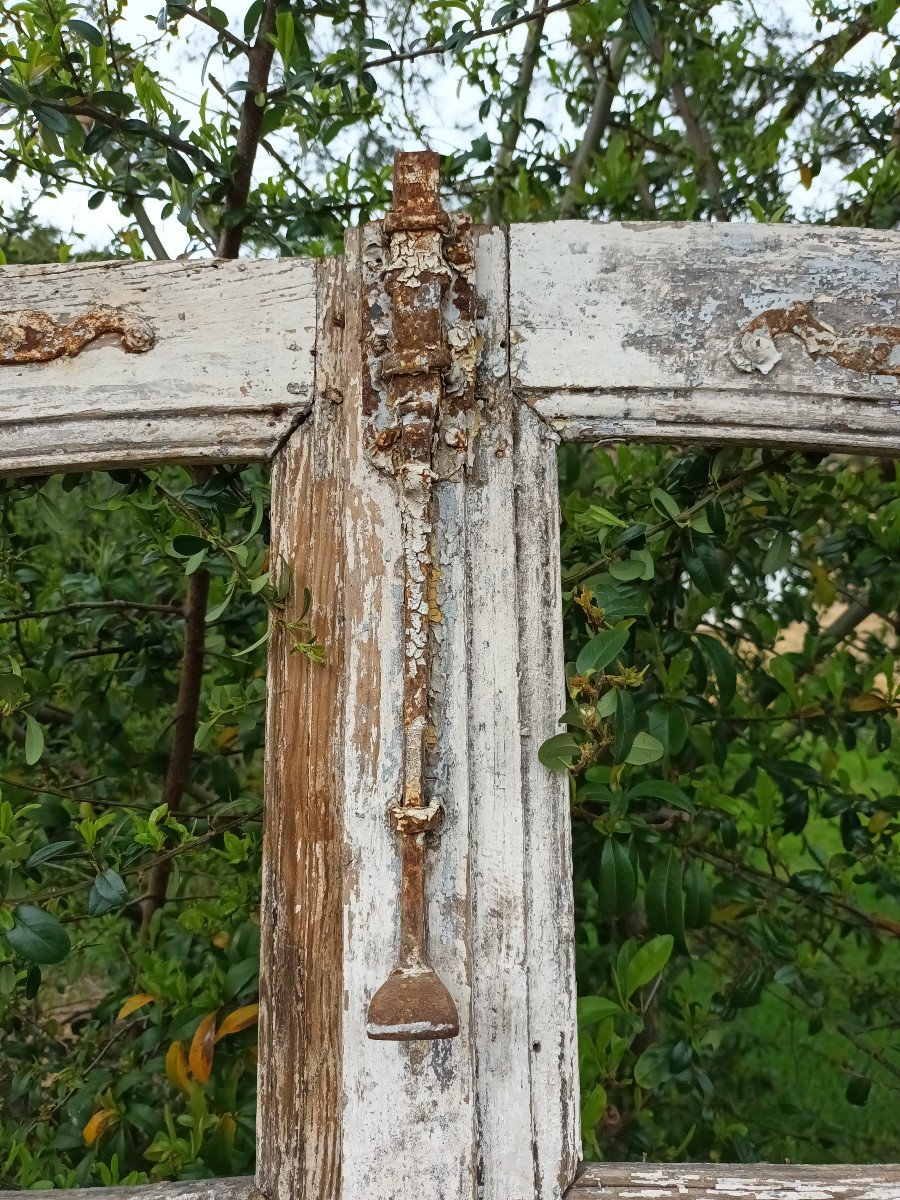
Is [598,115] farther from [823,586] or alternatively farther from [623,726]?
[623,726]

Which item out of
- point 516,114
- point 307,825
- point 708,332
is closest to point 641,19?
point 708,332

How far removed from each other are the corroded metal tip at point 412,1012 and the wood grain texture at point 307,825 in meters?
0.10

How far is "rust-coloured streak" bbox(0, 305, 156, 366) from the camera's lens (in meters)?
0.95

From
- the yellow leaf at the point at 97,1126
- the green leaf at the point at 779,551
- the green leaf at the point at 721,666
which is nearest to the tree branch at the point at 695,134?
the green leaf at the point at 779,551

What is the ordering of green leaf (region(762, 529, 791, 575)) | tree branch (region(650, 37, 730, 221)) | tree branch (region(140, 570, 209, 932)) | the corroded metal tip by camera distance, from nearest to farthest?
the corroded metal tip < green leaf (region(762, 529, 791, 575)) < tree branch (region(140, 570, 209, 932)) < tree branch (region(650, 37, 730, 221))

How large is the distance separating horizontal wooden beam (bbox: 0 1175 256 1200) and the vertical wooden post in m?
0.03

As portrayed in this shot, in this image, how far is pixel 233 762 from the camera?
6.81 feet

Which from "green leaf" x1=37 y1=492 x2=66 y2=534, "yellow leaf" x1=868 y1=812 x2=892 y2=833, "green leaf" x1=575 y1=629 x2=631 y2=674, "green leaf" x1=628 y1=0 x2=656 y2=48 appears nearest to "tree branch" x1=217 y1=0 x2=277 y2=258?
"green leaf" x1=628 y1=0 x2=656 y2=48

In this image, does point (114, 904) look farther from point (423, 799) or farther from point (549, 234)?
point (549, 234)

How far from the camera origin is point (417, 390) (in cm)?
89

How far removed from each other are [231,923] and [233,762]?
2.07ft

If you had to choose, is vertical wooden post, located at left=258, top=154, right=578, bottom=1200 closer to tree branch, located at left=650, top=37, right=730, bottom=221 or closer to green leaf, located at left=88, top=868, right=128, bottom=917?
green leaf, located at left=88, top=868, right=128, bottom=917

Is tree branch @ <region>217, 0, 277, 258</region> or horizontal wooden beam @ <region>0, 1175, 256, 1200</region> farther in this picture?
tree branch @ <region>217, 0, 277, 258</region>

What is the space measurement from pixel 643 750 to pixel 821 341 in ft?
1.45
